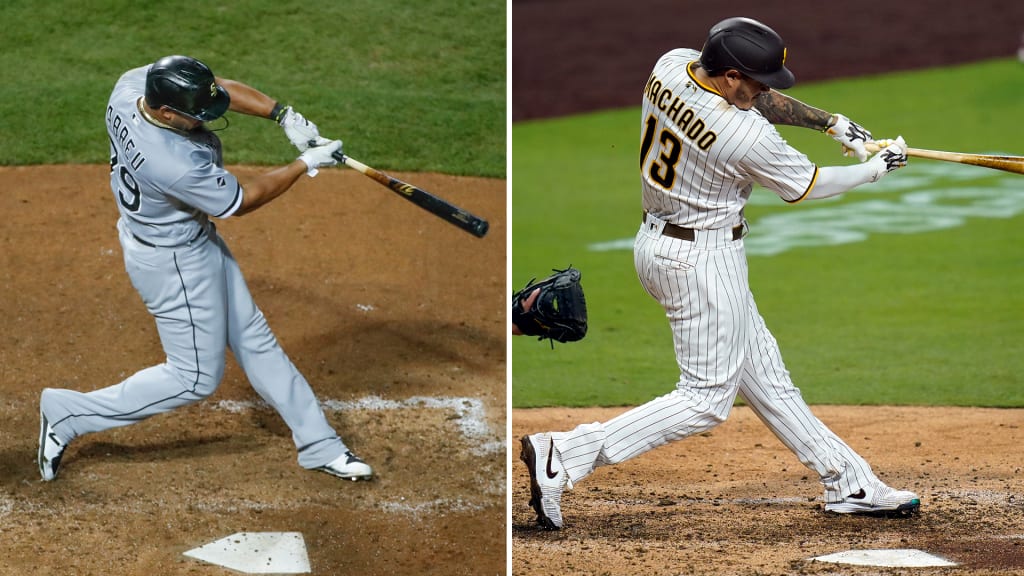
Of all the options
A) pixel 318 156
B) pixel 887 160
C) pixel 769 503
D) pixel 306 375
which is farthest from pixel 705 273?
pixel 306 375

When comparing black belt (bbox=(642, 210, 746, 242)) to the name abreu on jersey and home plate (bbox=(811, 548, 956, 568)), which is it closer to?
the name abreu on jersey

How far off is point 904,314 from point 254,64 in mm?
4627

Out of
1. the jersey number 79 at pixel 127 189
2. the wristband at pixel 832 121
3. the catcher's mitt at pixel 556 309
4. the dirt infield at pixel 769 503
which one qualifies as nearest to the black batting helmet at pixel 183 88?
the jersey number 79 at pixel 127 189

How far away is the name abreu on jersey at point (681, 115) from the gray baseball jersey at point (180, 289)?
1.48 metres

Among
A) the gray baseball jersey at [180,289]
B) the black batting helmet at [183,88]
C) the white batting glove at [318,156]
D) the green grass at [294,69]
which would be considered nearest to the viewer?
the black batting helmet at [183,88]

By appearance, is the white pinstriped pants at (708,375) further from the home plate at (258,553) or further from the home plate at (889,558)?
the home plate at (258,553)

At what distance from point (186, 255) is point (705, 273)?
1.87m

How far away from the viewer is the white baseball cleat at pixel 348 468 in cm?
497

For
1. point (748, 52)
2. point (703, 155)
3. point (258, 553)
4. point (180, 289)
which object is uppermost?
point (748, 52)

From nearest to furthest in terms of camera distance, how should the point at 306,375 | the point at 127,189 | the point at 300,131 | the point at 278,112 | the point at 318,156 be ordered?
the point at 127,189 < the point at 318,156 < the point at 300,131 < the point at 278,112 < the point at 306,375

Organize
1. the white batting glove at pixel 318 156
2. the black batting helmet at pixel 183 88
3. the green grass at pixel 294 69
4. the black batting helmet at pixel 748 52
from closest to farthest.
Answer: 1. the black batting helmet at pixel 748 52
2. the black batting helmet at pixel 183 88
3. the white batting glove at pixel 318 156
4. the green grass at pixel 294 69

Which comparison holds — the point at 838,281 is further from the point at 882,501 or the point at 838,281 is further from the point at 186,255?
the point at 186,255

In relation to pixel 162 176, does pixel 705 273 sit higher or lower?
higher

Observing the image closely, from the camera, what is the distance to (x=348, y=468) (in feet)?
16.3
